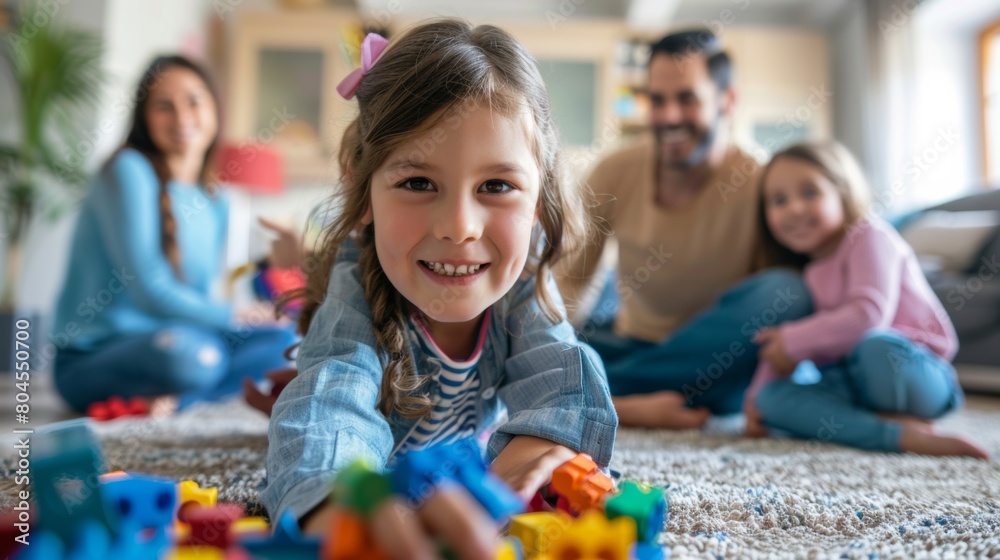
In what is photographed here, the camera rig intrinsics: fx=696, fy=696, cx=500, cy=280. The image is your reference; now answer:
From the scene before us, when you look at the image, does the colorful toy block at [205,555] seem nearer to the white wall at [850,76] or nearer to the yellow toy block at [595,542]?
the yellow toy block at [595,542]

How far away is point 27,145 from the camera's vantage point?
2.36m

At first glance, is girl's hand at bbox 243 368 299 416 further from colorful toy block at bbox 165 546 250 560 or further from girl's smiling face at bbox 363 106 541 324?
colorful toy block at bbox 165 546 250 560

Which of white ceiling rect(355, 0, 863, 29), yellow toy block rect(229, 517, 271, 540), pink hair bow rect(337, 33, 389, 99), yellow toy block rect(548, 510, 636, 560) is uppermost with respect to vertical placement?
→ white ceiling rect(355, 0, 863, 29)

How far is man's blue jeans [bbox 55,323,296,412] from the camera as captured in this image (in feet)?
4.87

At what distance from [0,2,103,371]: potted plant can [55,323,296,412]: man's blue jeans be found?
3.04 ft

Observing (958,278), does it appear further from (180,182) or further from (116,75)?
(116,75)

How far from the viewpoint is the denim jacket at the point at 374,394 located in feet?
1.65

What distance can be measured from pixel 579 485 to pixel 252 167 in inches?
126

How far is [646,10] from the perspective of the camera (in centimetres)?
381

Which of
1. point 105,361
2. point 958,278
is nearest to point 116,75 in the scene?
point 105,361

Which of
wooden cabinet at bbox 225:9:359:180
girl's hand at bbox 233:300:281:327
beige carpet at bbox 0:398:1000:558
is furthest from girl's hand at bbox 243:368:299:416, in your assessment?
wooden cabinet at bbox 225:9:359:180

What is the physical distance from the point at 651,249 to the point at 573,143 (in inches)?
97.3

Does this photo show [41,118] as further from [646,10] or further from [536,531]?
[646,10]

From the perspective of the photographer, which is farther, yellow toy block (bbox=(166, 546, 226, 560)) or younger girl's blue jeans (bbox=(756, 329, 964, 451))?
A: younger girl's blue jeans (bbox=(756, 329, 964, 451))
